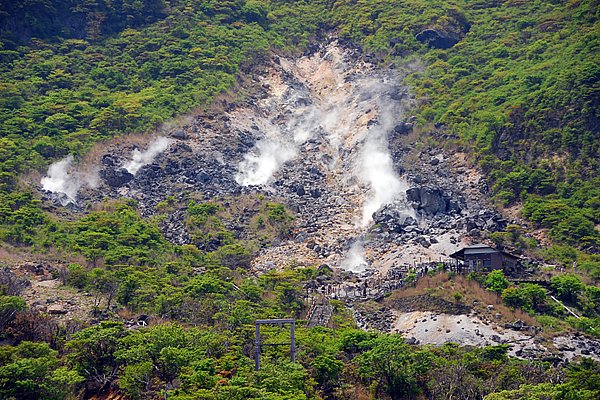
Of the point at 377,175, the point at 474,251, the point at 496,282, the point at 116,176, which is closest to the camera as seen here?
the point at 496,282

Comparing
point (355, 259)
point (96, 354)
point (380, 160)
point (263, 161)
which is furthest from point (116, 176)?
point (96, 354)

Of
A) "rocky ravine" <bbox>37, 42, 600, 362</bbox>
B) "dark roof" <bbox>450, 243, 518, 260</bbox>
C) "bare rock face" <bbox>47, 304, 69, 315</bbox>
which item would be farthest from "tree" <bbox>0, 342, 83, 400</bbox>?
"dark roof" <bbox>450, 243, 518, 260</bbox>

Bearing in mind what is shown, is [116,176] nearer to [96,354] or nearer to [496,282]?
[96,354]

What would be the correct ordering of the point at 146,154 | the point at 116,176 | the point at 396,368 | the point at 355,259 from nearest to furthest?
the point at 396,368 → the point at 355,259 → the point at 116,176 → the point at 146,154

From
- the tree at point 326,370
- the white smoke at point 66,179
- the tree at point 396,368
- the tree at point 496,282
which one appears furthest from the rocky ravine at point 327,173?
the tree at point 326,370

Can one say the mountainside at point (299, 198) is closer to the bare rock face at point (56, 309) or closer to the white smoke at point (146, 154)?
the bare rock face at point (56, 309)

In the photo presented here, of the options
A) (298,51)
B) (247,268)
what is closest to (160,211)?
(247,268)
